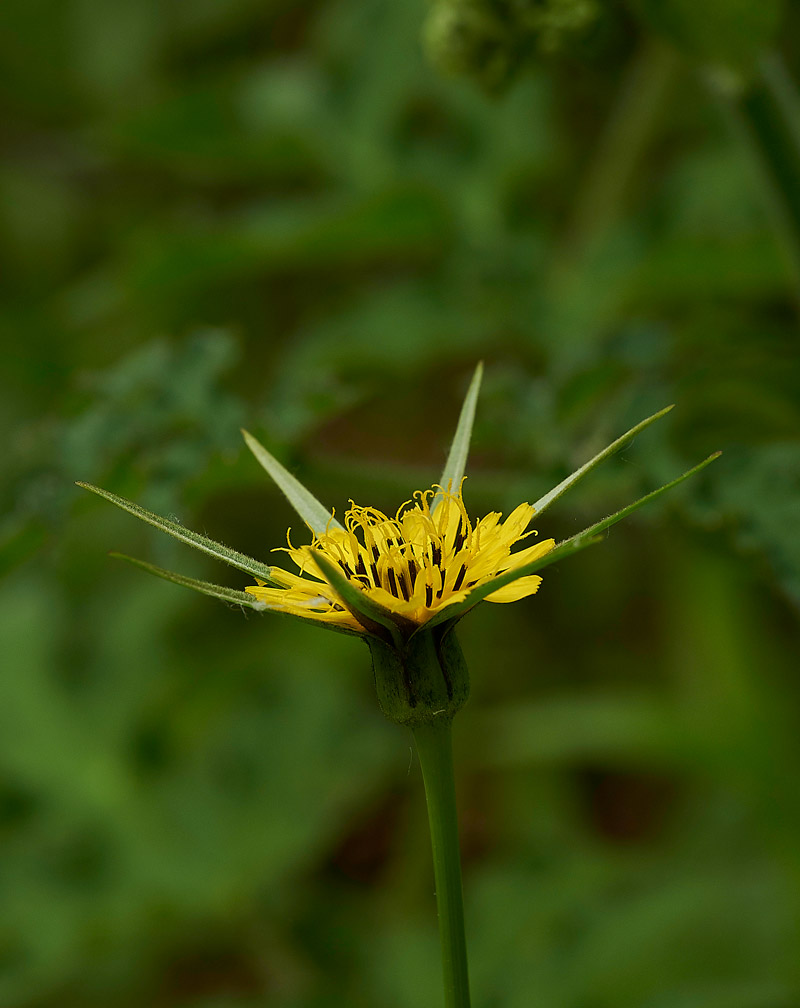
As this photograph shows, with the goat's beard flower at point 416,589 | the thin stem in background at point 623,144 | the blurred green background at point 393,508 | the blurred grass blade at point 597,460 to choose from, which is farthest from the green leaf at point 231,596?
the thin stem in background at point 623,144

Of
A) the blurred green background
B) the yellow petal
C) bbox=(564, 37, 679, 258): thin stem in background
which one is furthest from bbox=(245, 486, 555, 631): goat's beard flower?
bbox=(564, 37, 679, 258): thin stem in background

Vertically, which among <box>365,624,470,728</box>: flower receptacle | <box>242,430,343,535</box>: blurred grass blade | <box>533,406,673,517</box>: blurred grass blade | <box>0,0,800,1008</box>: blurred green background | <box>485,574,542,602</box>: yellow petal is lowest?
<box>365,624,470,728</box>: flower receptacle

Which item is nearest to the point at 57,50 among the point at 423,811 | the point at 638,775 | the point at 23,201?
the point at 23,201

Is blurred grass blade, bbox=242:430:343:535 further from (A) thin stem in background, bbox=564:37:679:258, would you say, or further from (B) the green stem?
(A) thin stem in background, bbox=564:37:679:258

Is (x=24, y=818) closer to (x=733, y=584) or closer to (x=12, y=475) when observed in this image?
(x=12, y=475)

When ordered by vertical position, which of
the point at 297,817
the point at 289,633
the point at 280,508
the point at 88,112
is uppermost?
the point at 88,112

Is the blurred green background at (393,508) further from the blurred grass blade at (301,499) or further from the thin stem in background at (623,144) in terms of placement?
the blurred grass blade at (301,499)
